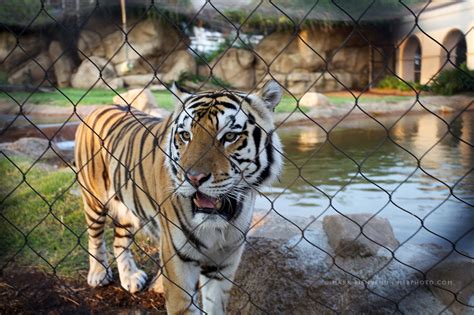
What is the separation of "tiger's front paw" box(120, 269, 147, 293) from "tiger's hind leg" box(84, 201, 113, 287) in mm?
97

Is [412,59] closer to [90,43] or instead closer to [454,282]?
[90,43]

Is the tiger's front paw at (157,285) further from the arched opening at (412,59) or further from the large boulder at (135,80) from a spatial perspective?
the large boulder at (135,80)

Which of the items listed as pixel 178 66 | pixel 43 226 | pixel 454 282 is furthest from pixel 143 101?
pixel 178 66

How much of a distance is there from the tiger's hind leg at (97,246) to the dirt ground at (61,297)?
5 centimetres

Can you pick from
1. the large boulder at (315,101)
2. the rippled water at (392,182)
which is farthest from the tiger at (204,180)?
the large boulder at (315,101)

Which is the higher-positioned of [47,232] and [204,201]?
[204,201]

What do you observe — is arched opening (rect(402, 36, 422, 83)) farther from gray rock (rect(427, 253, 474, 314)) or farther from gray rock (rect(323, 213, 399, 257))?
gray rock (rect(427, 253, 474, 314))

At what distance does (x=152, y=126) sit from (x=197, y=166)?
35.9 inches

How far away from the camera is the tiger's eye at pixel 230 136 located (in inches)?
69.4

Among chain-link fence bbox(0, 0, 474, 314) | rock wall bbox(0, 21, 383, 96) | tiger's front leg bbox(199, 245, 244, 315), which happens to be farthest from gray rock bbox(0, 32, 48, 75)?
rock wall bbox(0, 21, 383, 96)

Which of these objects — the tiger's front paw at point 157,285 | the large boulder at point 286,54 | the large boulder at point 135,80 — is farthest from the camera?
the large boulder at point 286,54

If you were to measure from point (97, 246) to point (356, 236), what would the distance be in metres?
1.50

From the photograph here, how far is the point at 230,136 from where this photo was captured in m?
1.77

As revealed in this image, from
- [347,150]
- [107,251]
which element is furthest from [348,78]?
[107,251]
